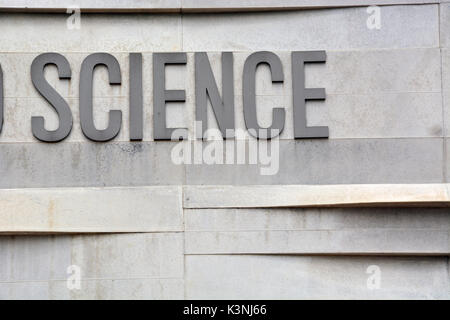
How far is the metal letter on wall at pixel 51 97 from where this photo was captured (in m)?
13.2

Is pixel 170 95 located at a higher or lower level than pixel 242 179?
higher

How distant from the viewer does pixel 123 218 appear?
1298cm

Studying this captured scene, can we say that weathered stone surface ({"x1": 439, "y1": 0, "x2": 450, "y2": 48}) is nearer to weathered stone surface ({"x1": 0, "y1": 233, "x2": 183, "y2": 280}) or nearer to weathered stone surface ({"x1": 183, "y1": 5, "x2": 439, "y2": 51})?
weathered stone surface ({"x1": 183, "y1": 5, "x2": 439, "y2": 51})

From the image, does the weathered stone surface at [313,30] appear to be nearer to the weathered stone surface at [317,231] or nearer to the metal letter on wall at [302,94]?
the metal letter on wall at [302,94]

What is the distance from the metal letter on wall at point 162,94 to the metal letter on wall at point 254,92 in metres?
0.96

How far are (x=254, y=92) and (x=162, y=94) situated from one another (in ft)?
4.58

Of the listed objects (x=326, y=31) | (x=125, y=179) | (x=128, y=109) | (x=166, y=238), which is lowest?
(x=166, y=238)

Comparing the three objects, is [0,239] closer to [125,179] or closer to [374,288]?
[125,179]

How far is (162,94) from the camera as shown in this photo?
13289mm

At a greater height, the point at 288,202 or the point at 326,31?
the point at 326,31

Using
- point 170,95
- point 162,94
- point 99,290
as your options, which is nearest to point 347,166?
point 170,95

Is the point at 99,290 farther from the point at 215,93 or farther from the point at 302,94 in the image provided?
the point at 302,94

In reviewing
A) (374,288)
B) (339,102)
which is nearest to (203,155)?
(339,102)

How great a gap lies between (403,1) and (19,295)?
730 centimetres
